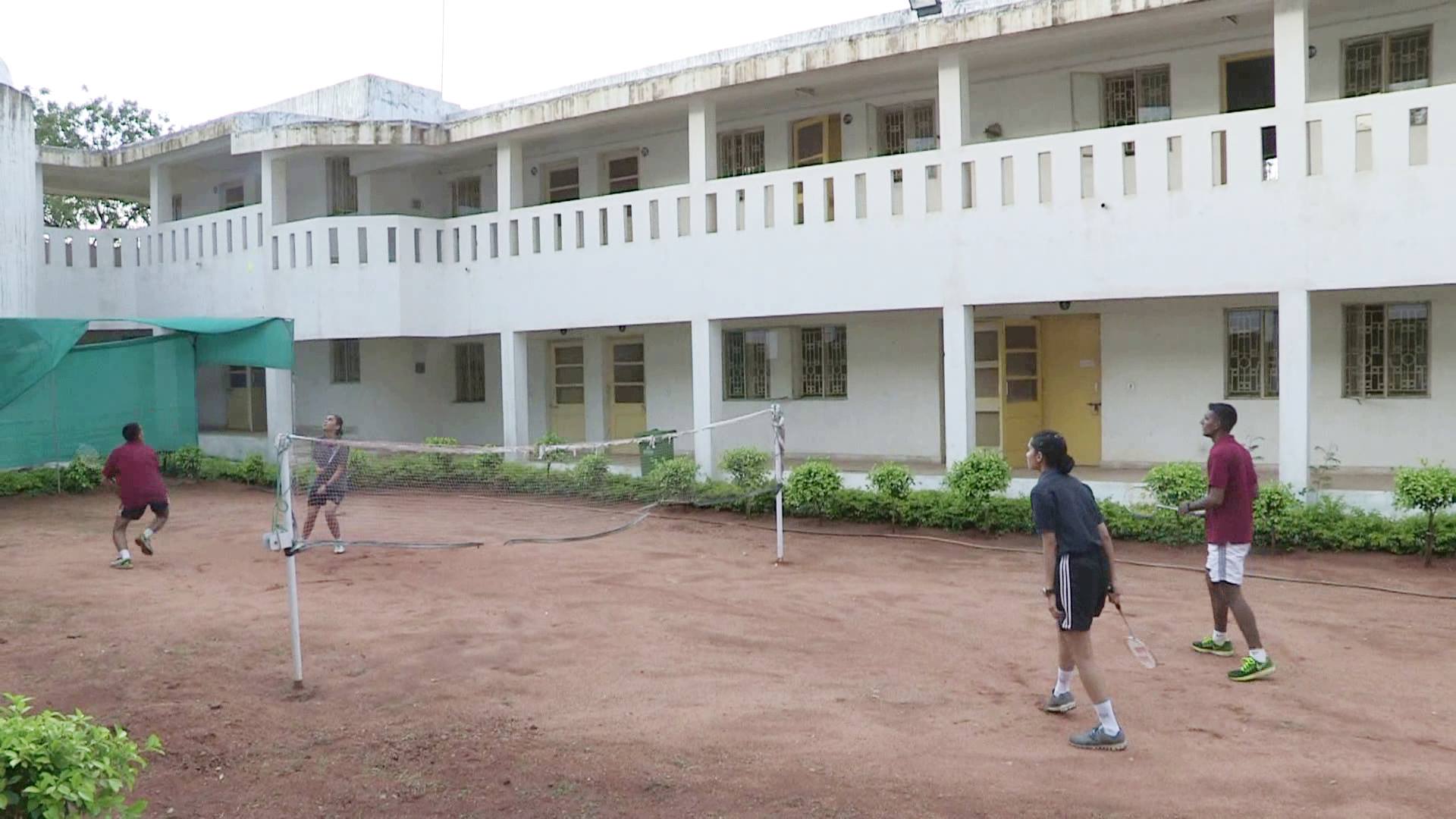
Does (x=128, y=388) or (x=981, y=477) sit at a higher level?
(x=128, y=388)

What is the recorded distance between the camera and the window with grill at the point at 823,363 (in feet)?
55.7

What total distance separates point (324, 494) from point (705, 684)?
4608 mm

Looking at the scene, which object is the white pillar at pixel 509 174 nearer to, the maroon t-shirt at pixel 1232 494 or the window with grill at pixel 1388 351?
the window with grill at pixel 1388 351

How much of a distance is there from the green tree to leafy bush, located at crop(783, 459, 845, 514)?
24748mm

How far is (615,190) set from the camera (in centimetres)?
1831

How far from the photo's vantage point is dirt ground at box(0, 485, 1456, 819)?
17.4 feet

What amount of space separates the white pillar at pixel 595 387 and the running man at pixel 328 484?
8.91 m

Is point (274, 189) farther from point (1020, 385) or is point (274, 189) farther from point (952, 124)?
point (1020, 385)

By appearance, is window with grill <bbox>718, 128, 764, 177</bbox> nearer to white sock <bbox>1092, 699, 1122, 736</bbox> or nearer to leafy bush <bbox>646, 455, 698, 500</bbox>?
leafy bush <bbox>646, 455, 698, 500</bbox>

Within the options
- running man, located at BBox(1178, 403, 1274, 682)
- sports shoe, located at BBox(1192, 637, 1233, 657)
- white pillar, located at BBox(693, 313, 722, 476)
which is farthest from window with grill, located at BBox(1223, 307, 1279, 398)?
running man, located at BBox(1178, 403, 1274, 682)

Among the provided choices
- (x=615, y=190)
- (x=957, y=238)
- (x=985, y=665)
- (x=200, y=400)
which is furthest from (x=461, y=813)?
(x=200, y=400)

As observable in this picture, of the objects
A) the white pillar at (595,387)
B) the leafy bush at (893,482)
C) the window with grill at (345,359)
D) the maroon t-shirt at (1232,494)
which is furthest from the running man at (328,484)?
the window with grill at (345,359)

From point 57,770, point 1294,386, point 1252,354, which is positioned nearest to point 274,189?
point 1252,354

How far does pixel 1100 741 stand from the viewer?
5820 millimetres
